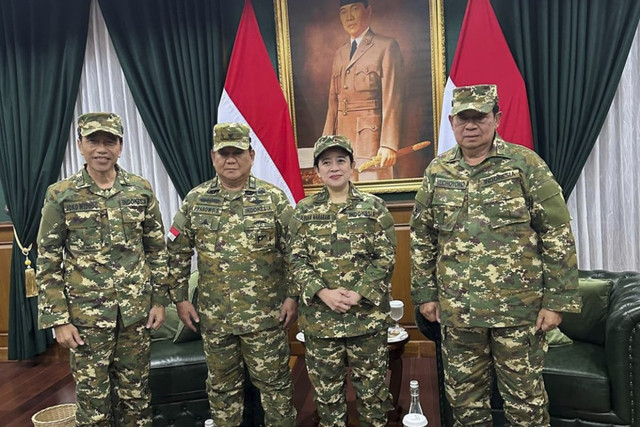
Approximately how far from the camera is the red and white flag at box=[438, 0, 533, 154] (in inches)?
116

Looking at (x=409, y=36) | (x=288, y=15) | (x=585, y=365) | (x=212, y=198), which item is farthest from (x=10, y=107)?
(x=585, y=365)

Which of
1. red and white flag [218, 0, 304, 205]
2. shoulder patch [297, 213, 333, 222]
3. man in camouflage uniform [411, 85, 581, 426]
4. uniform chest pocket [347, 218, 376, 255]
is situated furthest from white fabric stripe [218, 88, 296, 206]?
man in camouflage uniform [411, 85, 581, 426]

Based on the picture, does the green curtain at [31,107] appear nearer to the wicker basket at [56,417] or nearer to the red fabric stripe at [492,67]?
the wicker basket at [56,417]

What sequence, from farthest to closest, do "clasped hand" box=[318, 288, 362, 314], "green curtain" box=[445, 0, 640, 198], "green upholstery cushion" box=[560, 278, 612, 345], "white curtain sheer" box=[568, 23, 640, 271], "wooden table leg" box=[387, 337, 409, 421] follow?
1. "white curtain sheer" box=[568, 23, 640, 271]
2. "green curtain" box=[445, 0, 640, 198]
3. "wooden table leg" box=[387, 337, 409, 421]
4. "green upholstery cushion" box=[560, 278, 612, 345]
5. "clasped hand" box=[318, 288, 362, 314]

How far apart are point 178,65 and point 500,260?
257 cm

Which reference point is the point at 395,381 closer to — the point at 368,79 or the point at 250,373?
the point at 250,373

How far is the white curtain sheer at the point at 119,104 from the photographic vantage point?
353 centimetres

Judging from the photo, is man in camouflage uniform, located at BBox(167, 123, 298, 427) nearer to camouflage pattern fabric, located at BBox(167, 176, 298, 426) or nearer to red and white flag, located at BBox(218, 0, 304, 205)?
camouflage pattern fabric, located at BBox(167, 176, 298, 426)

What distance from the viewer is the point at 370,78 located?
10.7 ft

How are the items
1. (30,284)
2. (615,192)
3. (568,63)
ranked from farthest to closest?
(30,284)
(615,192)
(568,63)

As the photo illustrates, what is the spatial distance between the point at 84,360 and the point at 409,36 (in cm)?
270

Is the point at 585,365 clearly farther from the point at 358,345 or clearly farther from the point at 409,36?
the point at 409,36

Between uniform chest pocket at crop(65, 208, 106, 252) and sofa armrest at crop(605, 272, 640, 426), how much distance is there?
2189 millimetres

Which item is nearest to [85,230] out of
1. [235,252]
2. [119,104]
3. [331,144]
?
[235,252]
